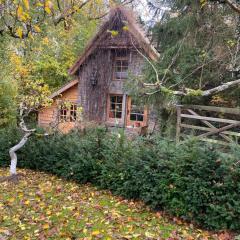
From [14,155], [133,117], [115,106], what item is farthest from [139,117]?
[14,155]

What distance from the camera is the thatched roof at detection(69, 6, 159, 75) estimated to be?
40.9 ft

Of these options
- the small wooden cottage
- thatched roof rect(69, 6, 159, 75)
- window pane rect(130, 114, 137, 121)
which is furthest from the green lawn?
window pane rect(130, 114, 137, 121)

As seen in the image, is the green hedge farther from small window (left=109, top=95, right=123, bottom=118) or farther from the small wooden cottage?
small window (left=109, top=95, right=123, bottom=118)

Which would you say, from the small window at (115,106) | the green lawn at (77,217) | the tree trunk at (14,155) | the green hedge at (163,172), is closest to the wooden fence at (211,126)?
the green hedge at (163,172)

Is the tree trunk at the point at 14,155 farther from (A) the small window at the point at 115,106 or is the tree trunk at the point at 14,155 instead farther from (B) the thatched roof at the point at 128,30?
(A) the small window at the point at 115,106

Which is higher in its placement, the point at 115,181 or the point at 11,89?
the point at 11,89

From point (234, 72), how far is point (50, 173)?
6.67 meters

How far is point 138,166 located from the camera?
5609 millimetres

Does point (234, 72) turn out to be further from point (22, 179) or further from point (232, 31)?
point (22, 179)

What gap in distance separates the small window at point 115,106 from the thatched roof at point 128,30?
9.01ft

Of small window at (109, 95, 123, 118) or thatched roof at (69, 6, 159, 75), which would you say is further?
small window at (109, 95, 123, 118)

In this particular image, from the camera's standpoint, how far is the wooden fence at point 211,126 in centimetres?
727

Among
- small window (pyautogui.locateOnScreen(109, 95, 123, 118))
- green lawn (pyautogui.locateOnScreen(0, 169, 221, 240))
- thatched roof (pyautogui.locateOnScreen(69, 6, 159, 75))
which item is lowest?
green lawn (pyautogui.locateOnScreen(0, 169, 221, 240))

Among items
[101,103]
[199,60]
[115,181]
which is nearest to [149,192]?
[115,181]
